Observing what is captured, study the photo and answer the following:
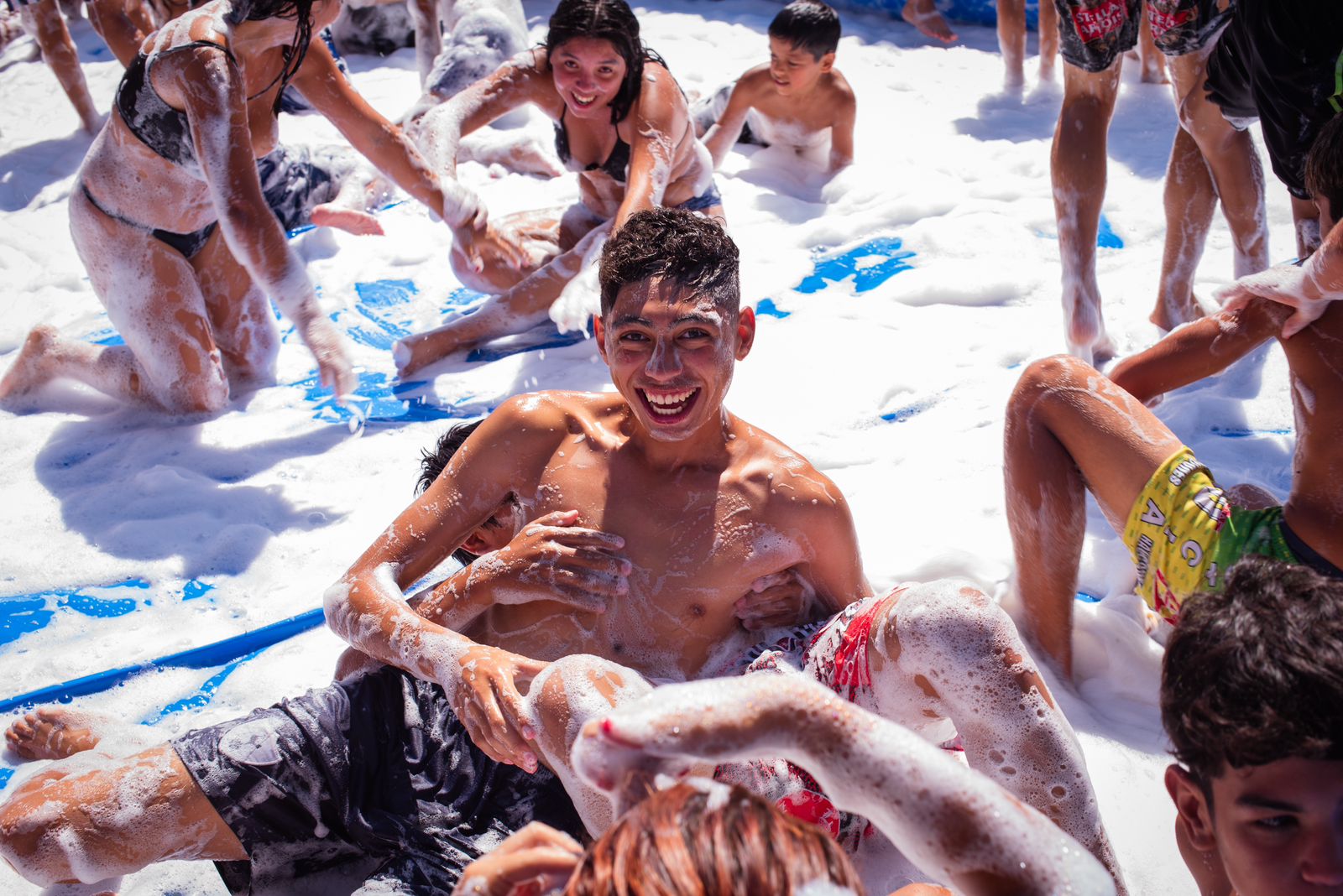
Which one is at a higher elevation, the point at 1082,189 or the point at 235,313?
the point at 1082,189

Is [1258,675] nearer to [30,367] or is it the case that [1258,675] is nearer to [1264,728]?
[1264,728]

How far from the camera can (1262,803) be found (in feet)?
4.33

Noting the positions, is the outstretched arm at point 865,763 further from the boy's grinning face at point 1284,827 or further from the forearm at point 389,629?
the forearm at point 389,629

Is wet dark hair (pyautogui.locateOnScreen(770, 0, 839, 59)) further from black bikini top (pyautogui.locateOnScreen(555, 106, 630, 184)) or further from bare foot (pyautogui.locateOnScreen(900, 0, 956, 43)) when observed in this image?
bare foot (pyautogui.locateOnScreen(900, 0, 956, 43))

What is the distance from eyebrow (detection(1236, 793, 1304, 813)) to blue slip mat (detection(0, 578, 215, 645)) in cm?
279

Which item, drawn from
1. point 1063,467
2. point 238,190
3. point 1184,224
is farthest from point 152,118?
point 1184,224

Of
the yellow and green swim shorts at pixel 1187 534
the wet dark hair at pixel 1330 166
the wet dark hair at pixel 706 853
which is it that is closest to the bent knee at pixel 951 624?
the yellow and green swim shorts at pixel 1187 534

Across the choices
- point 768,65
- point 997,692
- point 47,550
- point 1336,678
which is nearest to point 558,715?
point 997,692

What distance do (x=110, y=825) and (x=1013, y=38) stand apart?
6040mm

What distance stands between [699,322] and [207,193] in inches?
95.6

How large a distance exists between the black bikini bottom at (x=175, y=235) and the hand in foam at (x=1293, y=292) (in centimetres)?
345

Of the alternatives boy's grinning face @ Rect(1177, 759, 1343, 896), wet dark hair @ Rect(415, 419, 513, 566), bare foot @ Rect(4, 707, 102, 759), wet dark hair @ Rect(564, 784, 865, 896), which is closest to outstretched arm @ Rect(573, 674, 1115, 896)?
wet dark hair @ Rect(564, 784, 865, 896)

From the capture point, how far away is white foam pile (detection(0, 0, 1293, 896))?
9.25 feet

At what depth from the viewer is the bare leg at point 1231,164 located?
3490mm
